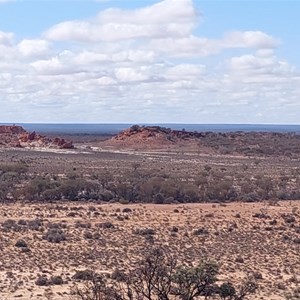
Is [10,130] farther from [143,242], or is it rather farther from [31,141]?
[143,242]

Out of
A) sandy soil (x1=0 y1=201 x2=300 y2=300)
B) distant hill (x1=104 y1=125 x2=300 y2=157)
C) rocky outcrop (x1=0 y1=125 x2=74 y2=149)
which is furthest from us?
rocky outcrop (x1=0 y1=125 x2=74 y2=149)

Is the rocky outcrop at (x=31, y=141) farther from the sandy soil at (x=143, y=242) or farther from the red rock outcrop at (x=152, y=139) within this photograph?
the sandy soil at (x=143, y=242)

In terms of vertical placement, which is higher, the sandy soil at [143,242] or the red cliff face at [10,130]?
the red cliff face at [10,130]

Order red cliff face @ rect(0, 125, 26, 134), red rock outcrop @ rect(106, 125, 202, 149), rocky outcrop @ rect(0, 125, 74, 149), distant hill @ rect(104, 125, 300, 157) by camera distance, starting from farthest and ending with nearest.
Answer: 1. red cliff face @ rect(0, 125, 26, 134)
2. red rock outcrop @ rect(106, 125, 202, 149)
3. rocky outcrop @ rect(0, 125, 74, 149)
4. distant hill @ rect(104, 125, 300, 157)

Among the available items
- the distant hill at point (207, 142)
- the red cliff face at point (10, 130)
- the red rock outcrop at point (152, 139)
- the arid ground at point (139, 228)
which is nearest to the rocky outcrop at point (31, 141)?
the red cliff face at point (10, 130)

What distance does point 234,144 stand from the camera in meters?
124

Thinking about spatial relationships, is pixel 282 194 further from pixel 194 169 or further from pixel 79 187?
pixel 194 169

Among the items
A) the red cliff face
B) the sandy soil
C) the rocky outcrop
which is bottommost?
the sandy soil

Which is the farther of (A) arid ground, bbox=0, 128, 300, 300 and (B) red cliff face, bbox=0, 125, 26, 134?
(B) red cliff face, bbox=0, 125, 26, 134

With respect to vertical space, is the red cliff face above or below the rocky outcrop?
above

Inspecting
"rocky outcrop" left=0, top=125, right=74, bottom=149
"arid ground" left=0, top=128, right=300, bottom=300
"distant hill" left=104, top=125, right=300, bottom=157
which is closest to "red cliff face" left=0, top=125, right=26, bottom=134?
"rocky outcrop" left=0, top=125, right=74, bottom=149

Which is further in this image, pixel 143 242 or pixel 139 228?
pixel 139 228

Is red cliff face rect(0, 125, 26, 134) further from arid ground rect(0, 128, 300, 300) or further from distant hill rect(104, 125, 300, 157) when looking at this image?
arid ground rect(0, 128, 300, 300)

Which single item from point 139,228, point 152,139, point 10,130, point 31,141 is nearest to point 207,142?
point 152,139
